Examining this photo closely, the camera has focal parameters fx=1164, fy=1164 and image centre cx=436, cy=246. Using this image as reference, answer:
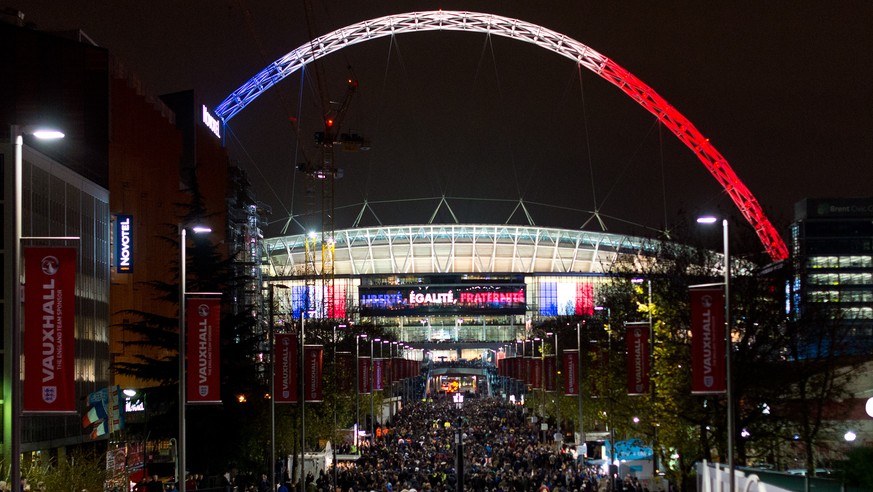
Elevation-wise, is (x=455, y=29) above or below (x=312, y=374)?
above

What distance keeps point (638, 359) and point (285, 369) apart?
13.9 m

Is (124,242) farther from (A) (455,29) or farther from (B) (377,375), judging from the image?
(A) (455,29)

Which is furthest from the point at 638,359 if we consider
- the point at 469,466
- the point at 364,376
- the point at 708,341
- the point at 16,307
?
the point at 364,376

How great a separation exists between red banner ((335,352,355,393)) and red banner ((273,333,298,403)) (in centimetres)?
3166

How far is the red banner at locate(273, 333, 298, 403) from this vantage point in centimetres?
4597

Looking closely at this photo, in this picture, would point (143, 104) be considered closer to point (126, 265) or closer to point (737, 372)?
point (126, 265)

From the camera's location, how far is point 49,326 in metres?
23.2

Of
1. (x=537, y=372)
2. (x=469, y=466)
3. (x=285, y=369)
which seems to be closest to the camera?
(x=285, y=369)

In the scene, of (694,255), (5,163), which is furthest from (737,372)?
(5,163)

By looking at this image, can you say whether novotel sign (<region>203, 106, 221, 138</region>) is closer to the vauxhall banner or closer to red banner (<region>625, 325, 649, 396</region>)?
red banner (<region>625, 325, 649, 396</region>)

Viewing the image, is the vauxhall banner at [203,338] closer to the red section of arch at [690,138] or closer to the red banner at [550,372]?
the red banner at [550,372]

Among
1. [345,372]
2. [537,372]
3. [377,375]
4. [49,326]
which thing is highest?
[49,326]

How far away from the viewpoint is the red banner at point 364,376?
83.8 meters

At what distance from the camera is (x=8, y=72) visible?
73.7m
